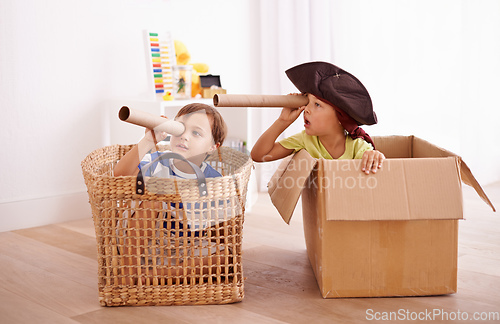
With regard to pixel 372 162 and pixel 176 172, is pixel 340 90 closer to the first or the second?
pixel 372 162

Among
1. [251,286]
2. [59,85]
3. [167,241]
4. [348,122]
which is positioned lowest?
[251,286]

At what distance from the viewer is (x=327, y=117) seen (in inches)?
56.7

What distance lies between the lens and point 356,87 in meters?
1.40

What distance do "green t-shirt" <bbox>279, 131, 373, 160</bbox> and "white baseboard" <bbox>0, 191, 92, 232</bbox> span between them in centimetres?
95

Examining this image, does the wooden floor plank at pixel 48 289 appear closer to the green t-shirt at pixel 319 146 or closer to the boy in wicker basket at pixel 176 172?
the boy in wicker basket at pixel 176 172

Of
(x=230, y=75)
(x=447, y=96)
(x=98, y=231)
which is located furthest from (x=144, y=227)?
(x=447, y=96)

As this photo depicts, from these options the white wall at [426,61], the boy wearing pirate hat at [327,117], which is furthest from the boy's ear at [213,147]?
the white wall at [426,61]

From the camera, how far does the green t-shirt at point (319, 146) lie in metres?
1.47

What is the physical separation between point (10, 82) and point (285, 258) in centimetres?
111

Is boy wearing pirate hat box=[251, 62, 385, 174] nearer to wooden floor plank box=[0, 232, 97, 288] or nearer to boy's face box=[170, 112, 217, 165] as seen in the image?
boy's face box=[170, 112, 217, 165]

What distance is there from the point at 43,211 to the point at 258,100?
1046mm

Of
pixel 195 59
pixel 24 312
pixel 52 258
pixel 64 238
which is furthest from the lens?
pixel 195 59

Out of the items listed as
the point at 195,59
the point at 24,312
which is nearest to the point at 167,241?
the point at 24,312

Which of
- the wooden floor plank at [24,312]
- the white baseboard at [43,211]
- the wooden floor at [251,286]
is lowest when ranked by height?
the wooden floor at [251,286]
